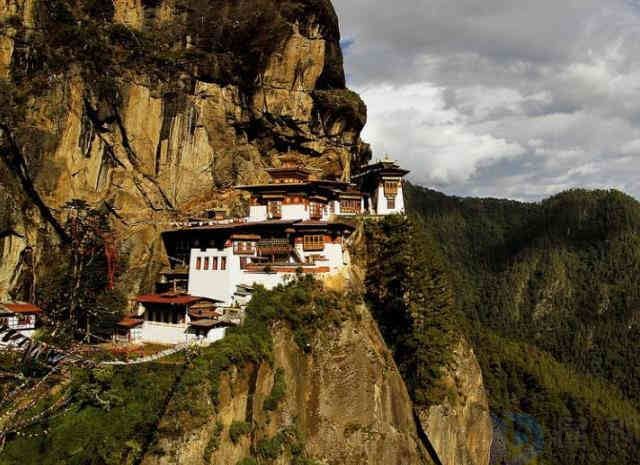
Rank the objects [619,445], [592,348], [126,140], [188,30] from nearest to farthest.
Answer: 1. [126,140]
2. [188,30]
3. [619,445]
4. [592,348]

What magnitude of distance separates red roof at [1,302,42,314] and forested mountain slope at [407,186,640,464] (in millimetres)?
39892

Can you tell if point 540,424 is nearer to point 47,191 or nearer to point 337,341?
point 337,341

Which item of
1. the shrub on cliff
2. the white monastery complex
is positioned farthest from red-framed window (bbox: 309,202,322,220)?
the shrub on cliff

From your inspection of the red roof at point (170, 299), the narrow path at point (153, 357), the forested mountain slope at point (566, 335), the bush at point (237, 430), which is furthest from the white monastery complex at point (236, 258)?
the forested mountain slope at point (566, 335)

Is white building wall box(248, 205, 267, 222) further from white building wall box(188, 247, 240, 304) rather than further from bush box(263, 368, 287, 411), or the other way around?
bush box(263, 368, 287, 411)

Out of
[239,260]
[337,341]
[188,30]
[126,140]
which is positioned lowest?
[337,341]

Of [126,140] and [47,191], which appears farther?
[126,140]

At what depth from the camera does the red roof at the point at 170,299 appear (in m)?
39.3

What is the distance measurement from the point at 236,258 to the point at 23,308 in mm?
15169

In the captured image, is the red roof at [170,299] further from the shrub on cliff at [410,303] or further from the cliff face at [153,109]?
the shrub on cliff at [410,303]

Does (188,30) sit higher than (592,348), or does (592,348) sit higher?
(188,30)

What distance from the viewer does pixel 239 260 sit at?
42062 mm

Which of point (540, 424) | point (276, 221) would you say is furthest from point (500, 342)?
point (276, 221)

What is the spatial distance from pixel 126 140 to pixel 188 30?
13.7 m
